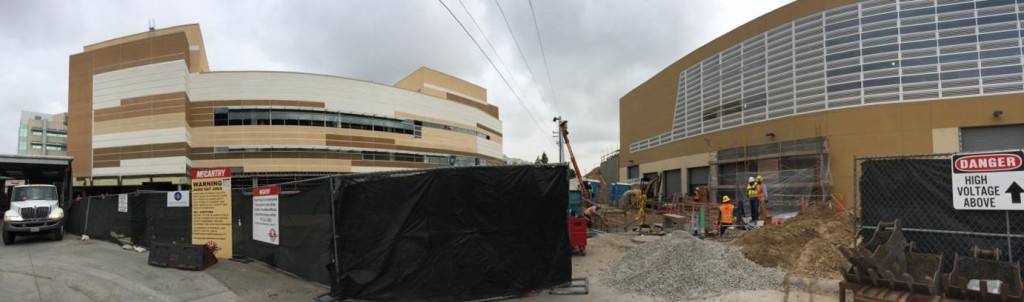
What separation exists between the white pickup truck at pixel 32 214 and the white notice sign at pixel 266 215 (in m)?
11.0

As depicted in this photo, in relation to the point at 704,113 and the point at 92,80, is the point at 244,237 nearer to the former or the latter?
the point at 704,113

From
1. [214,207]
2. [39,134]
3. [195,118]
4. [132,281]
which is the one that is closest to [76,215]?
[214,207]

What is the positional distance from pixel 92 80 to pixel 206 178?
47595 mm

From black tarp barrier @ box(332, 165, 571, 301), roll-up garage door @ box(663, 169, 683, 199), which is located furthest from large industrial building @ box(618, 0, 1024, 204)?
black tarp barrier @ box(332, 165, 571, 301)

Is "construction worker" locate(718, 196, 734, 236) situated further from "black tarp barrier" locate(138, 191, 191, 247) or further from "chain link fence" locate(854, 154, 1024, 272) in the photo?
"black tarp barrier" locate(138, 191, 191, 247)

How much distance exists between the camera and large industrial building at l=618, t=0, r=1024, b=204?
25.8m

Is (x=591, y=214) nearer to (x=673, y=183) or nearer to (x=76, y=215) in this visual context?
(x=76, y=215)

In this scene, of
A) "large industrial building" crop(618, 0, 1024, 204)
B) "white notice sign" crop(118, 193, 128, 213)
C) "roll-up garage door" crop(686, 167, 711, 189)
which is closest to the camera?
"white notice sign" crop(118, 193, 128, 213)

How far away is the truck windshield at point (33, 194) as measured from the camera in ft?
55.9

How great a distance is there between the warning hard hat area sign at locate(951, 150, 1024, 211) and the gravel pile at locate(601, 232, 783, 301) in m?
2.80

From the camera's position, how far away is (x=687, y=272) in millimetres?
8930

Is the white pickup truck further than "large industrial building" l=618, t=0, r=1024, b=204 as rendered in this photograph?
No

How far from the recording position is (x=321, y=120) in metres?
50.8

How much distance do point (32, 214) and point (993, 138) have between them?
134ft
